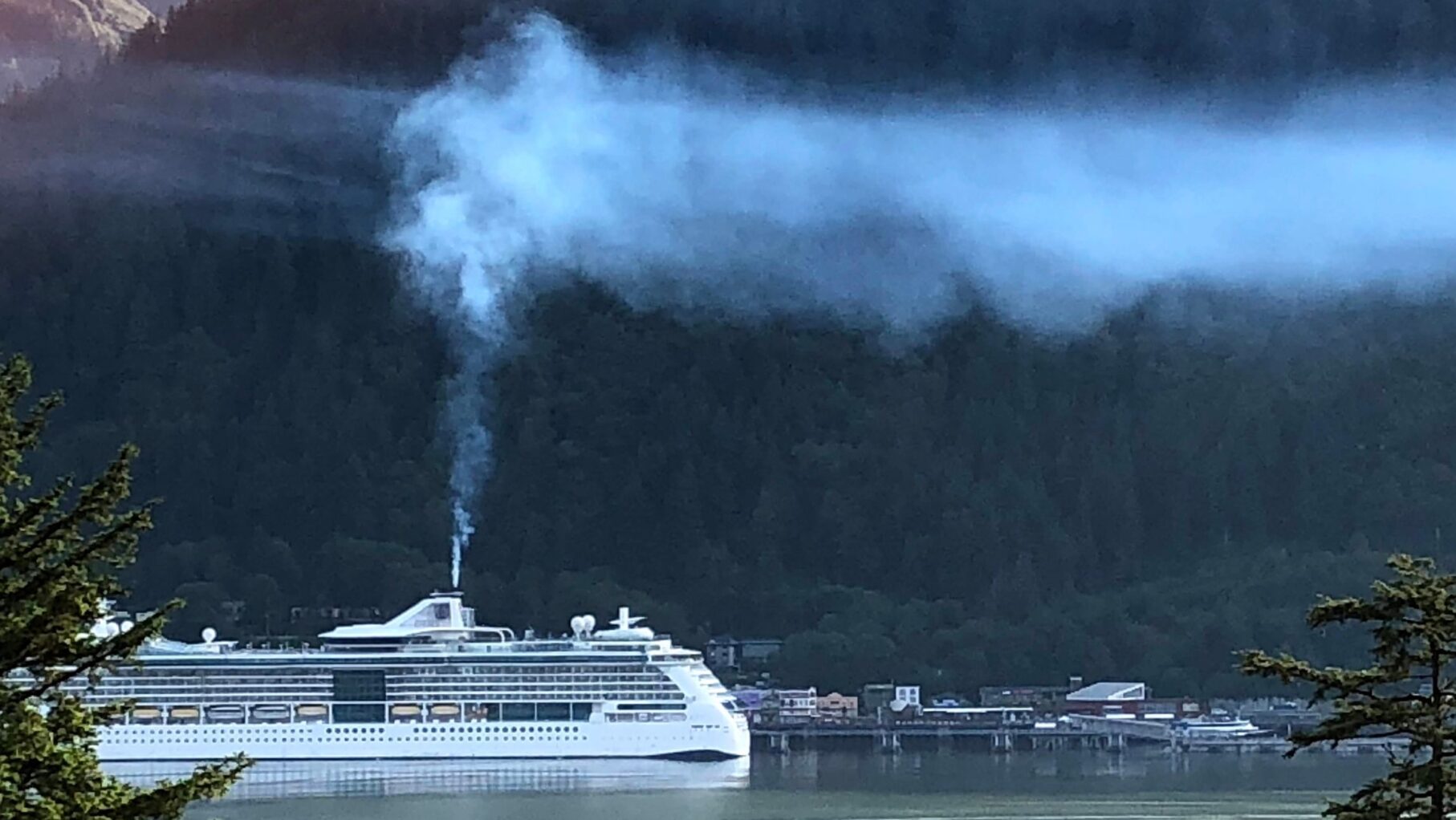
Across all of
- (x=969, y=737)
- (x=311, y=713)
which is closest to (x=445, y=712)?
(x=311, y=713)

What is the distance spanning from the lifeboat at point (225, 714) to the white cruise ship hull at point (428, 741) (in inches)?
14.5

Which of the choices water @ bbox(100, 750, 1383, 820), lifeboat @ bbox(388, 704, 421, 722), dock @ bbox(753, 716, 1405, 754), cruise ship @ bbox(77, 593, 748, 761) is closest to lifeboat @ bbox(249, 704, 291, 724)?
cruise ship @ bbox(77, 593, 748, 761)

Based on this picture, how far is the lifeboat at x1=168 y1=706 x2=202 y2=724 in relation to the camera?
69.8 meters

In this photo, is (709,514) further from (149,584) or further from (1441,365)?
(1441,365)

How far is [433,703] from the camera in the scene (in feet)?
233

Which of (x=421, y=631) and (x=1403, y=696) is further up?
(x=421, y=631)

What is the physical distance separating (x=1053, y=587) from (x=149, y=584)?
108 ft

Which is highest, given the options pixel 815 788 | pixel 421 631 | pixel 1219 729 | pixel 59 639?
pixel 421 631

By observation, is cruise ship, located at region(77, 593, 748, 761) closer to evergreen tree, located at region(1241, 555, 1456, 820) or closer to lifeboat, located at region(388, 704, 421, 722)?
lifeboat, located at region(388, 704, 421, 722)

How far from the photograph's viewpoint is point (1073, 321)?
112250 millimetres

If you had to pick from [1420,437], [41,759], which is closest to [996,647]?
[1420,437]

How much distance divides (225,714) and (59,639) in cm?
6281

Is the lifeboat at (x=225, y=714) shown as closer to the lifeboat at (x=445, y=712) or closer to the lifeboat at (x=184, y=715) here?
the lifeboat at (x=184, y=715)

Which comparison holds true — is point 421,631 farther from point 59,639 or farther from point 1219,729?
point 59,639
